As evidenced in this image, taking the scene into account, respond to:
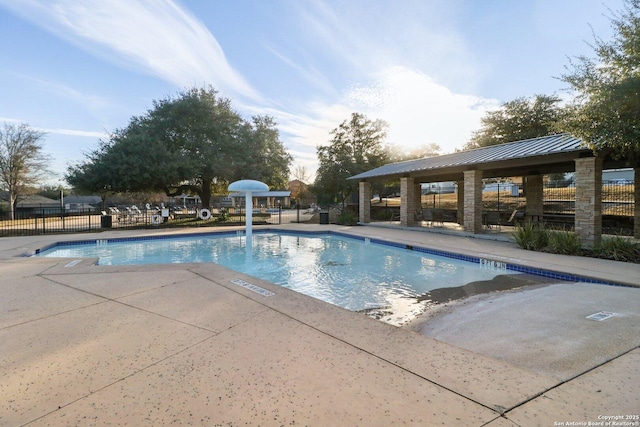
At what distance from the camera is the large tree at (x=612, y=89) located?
647 cm

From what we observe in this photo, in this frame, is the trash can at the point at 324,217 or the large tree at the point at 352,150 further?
the large tree at the point at 352,150

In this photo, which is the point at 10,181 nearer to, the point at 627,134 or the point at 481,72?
the point at 481,72

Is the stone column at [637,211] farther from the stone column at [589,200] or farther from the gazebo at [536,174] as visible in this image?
the stone column at [589,200]

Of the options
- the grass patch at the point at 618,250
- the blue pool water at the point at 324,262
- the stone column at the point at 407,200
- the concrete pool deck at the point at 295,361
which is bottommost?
the blue pool water at the point at 324,262

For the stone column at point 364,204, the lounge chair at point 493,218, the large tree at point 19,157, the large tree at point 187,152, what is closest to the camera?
the lounge chair at point 493,218

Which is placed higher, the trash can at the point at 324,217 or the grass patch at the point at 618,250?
the trash can at the point at 324,217

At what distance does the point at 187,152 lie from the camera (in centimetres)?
1770

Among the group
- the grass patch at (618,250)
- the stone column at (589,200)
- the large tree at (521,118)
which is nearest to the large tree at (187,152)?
the large tree at (521,118)

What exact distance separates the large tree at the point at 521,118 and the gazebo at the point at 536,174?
7.07 meters

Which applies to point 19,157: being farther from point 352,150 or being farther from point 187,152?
point 352,150

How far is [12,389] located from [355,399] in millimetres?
2362


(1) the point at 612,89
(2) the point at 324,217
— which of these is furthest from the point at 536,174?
(2) the point at 324,217

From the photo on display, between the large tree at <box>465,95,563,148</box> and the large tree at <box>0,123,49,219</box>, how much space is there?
36.6 metres

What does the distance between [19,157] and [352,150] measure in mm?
28322
